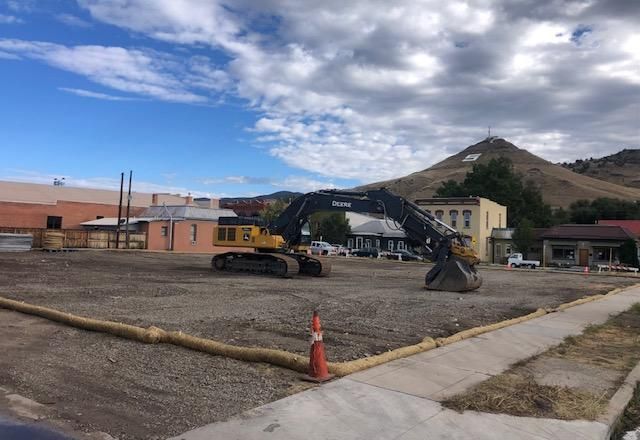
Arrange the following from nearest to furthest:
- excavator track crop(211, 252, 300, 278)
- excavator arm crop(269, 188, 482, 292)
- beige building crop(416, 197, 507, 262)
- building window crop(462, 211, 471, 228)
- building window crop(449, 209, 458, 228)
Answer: excavator arm crop(269, 188, 482, 292) → excavator track crop(211, 252, 300, 278) → beige building crop(416, 197, 507, 262) → building window crop(462, 211, 471, 228) → building window crop(449, 209, 458, 228)

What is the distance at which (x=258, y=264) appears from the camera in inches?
1137

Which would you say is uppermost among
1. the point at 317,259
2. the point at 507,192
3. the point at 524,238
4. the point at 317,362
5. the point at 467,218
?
the point at 507,192

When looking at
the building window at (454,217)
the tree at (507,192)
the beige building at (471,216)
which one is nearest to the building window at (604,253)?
the beige building at (471,216)

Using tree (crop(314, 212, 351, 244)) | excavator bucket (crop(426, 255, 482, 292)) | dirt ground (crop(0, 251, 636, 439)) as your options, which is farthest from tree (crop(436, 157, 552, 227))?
dirt ground (crop(0, 251, 636, 439))

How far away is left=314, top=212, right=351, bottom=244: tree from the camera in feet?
273

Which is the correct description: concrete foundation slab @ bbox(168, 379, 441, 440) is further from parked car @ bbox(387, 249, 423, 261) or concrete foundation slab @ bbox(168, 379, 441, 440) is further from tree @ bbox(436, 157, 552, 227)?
tree @ bbox(436, 157, 552, 227)

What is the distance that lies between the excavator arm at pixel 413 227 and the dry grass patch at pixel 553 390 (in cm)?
1095

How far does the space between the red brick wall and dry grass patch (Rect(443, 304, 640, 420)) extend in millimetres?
65398

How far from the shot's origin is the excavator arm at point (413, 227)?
22.7m

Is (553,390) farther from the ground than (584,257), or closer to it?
closer to it

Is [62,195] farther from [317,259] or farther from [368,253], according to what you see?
[317,259]

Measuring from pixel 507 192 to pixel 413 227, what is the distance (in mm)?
Answer: 77287

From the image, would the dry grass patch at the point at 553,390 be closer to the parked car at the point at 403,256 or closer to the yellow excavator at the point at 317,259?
the yellow excavator at the point at 317,259

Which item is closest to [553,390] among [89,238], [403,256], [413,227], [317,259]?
[413,227]
